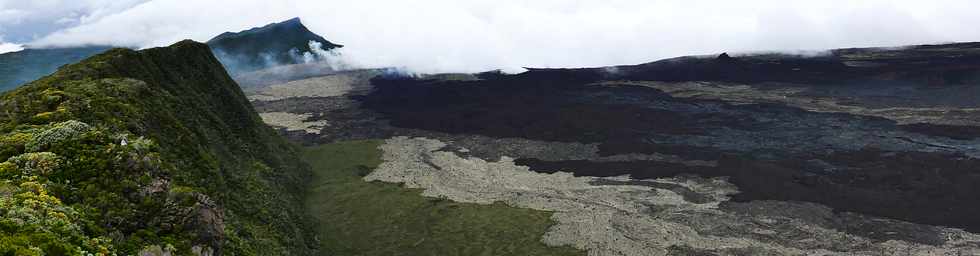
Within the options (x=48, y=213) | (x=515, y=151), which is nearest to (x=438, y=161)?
(x=515, y=151)

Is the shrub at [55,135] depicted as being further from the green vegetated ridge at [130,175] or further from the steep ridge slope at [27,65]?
the steep ridge slope at [27,65]

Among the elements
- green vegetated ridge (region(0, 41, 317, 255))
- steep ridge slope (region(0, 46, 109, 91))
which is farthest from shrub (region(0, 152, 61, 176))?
steep ridge slope (region(0, 46, 109, 91))

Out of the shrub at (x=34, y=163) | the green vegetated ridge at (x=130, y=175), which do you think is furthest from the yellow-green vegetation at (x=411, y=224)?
the shrub at (x=34, y=163)

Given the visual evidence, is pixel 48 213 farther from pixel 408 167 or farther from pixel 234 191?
pixel 408 167

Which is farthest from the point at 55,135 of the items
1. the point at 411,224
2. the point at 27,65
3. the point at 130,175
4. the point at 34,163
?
the point at 27,65

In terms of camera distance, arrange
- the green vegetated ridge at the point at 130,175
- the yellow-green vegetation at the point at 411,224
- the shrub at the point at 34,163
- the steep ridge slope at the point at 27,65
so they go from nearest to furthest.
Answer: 1. the green vegetated ridge at the point at 130,175
2. the shrub at the point at 34,163
3. the yellow-green vegetation at the point at 411,224
4. the steep ridge slope at the point at 27,65
